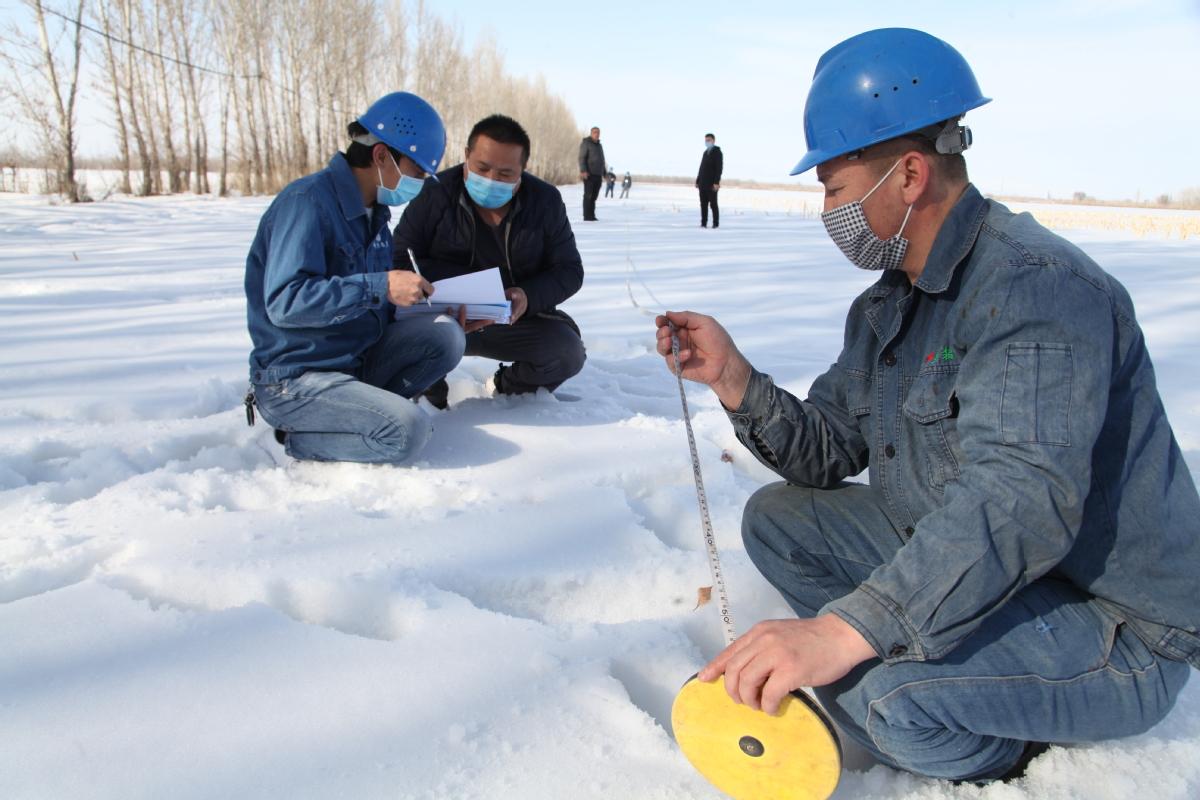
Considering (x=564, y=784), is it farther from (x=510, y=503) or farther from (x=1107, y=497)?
(x=510, y=503)

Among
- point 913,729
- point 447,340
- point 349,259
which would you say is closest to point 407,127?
point 349,259

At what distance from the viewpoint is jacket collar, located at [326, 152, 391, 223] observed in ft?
8.42

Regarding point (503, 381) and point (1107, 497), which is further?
point (503, 381)

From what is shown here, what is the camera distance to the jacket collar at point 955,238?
1279 millimetres

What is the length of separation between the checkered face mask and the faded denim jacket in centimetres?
8

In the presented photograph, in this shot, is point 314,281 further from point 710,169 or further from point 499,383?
point 710,169

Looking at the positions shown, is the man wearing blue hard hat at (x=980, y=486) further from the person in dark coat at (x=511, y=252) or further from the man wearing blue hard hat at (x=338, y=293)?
the person in dark coat at (x=511, y=252)

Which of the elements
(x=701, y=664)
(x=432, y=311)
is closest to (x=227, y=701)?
(x=701, y=664)

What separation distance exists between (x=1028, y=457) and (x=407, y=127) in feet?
7.27

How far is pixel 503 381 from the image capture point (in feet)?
11.2

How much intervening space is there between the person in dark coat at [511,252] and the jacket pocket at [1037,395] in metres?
2.29

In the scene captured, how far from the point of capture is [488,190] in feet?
10.4

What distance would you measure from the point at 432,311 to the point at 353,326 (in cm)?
35

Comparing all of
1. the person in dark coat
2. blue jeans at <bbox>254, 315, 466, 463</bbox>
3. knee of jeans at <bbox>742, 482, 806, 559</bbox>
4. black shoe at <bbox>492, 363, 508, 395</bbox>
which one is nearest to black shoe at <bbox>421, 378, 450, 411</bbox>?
the person in dark coat
